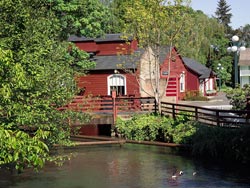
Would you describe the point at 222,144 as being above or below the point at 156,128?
below

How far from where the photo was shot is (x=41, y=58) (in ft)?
46.7

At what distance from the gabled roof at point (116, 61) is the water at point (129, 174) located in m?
11.1

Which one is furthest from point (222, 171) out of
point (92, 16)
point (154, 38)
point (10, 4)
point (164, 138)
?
point (92, 16)

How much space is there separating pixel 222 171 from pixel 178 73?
2721cm

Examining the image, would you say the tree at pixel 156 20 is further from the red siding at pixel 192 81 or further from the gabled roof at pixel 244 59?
the gabled roof at pixel 244 59

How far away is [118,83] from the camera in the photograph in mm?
34750

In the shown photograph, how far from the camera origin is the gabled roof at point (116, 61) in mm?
32059

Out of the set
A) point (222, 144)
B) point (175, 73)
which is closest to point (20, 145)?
point (222, 144)

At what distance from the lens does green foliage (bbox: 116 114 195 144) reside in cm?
2210

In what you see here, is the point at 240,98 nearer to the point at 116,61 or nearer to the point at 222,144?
the point at 222,144

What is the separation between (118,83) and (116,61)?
1689 mm

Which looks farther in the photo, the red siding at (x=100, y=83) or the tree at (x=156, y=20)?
the red siding at (x=100, y=83)

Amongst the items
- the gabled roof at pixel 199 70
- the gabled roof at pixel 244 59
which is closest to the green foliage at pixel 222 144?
the gabled roof at pixel 199 70

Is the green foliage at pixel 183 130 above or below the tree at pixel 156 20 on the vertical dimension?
below
